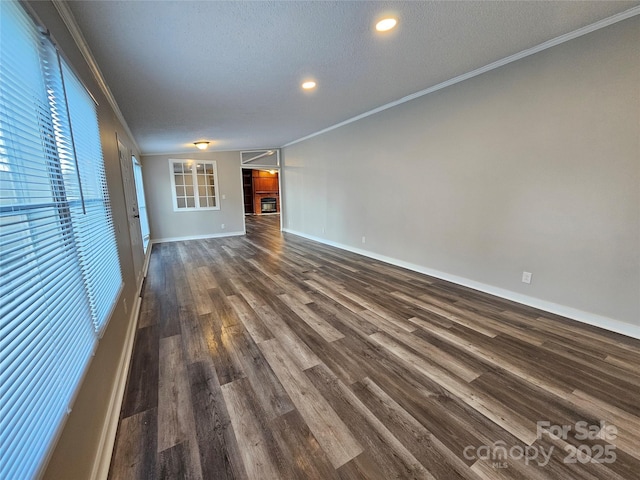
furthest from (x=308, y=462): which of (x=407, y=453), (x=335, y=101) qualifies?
(x=335, y=101)

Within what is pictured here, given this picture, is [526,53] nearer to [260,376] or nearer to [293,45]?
[293,45]

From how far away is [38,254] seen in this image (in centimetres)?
96

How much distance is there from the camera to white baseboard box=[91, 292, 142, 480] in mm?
1261

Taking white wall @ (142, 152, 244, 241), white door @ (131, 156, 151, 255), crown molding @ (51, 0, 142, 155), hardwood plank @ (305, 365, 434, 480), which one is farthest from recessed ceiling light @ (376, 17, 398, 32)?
white wall @ (142, 152, 244, 241)

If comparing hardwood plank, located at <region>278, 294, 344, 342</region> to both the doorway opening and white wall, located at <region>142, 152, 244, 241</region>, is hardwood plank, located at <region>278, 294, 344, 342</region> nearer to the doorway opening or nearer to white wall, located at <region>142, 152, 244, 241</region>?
white wall, located at <region>142, 152, 244, 241</region>

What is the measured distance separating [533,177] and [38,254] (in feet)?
12.1

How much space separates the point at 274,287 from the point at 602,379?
122 inches

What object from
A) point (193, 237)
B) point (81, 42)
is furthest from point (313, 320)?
point (193, 237)

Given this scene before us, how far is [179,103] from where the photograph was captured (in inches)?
139

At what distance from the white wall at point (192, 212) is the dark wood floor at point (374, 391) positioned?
4.83 metres

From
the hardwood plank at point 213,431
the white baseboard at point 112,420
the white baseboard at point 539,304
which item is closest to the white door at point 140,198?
the white baseboard at point 112,420

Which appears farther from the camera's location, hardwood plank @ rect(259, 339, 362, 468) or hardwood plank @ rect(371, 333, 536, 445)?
hardwood plank @ rect(371, 333, 536, 445)

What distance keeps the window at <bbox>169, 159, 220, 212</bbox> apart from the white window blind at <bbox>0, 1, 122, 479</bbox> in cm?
622

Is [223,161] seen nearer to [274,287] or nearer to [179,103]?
[179,103]
